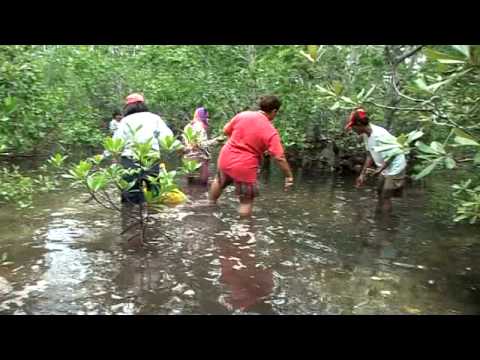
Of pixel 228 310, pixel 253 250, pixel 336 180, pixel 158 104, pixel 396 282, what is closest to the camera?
pixel 228 310

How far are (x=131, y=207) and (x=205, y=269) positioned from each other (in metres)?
2.60

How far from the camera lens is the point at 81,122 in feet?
45.0

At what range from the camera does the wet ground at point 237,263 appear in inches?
161

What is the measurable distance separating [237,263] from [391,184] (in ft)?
11.4

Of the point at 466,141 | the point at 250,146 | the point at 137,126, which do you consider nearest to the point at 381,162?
the point at 250,146

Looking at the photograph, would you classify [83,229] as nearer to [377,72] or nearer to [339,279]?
[339,279]

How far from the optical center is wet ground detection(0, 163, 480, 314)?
4.08 m

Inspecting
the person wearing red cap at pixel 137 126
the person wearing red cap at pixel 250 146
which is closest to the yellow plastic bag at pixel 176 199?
the person wearing red cap at pixel 250 146

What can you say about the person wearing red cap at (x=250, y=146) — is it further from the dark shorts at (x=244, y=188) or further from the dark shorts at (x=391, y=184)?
the dark shorts at (x=391, y=184)

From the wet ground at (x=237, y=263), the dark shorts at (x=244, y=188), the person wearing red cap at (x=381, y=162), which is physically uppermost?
the person wearing red cap at (x=381, y=162)

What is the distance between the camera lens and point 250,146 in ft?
21.2

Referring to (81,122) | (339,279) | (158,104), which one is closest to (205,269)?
(339,279)

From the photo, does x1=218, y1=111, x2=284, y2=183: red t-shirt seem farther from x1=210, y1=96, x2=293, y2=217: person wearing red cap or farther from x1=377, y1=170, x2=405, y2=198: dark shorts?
x1=377, y1=170, x2=405, y2=198: dark shorts

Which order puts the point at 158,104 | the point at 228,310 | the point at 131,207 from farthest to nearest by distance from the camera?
the point at 158,104 < the point at 131,207 < the point at 228,310
